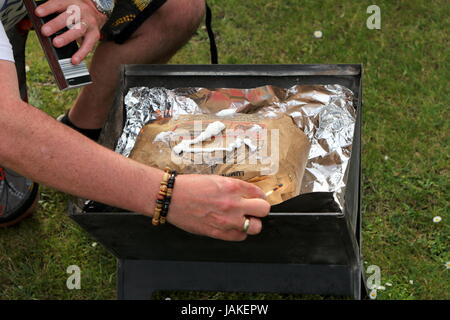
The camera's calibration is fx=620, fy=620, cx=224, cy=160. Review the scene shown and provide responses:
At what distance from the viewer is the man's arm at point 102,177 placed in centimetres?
109

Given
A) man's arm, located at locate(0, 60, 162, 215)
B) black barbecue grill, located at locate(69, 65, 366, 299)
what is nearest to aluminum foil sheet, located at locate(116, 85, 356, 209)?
black barbecue grill, located at locate(69, 65, 366, 299)

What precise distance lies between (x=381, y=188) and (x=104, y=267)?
2.82ft

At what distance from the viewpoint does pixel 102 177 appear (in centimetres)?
112

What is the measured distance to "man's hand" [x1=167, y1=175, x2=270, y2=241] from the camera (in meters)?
1.12

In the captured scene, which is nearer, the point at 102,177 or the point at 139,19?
the point at 102,177

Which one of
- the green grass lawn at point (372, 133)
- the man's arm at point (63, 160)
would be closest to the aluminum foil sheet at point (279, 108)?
the man's arm at point (63, 160)

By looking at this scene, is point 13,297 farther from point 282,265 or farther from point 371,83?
point 371,83

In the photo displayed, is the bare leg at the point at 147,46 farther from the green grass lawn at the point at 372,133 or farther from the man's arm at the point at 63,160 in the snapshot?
the man's arm at the point at 63,160

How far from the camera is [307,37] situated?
237 centimetres

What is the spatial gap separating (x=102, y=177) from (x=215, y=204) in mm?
209

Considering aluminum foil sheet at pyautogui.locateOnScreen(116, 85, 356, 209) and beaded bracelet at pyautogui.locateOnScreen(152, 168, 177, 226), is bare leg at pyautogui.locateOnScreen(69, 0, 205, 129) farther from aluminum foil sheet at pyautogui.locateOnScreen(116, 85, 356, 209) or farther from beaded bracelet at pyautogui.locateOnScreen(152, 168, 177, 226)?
beaded bracelet at pyautogui.locateOnScreen(152, 168, 177, 226)

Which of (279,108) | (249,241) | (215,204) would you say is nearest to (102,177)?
(215,204)

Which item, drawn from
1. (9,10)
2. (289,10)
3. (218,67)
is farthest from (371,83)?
(9,10)

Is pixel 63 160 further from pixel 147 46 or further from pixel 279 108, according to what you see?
pixel 147 46
